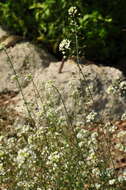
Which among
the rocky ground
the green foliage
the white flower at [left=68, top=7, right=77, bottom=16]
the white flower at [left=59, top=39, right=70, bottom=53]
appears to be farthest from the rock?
the white flower at [left=68, top=7, right=77, bottom=16]

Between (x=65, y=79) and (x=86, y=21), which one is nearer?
(x=65, y=79)

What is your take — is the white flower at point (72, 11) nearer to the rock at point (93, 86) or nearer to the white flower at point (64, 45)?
the white flower at point (64, 45)

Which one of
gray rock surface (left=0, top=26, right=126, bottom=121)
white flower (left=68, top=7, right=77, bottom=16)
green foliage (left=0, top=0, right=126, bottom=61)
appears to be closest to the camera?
white flower (left=68, top=7, right=77, bottom=16)

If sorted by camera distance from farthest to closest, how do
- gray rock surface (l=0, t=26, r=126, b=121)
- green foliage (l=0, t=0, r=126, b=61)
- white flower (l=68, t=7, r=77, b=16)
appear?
green foliage (l=0, t=0, r=126, b=61)
gray rock surface (l=0, t=26, r=126, b=121)
white flower (l=68, t=7, r=77, b=16)

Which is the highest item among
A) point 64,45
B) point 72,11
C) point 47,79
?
point 72,11

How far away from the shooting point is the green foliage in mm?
7734

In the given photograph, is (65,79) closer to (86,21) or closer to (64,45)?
(86,21)

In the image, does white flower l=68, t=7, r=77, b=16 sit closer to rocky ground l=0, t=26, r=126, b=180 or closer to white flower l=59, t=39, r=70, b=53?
white flower l=59, t=39, r=70, b=53

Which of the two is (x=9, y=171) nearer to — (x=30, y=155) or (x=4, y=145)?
(x=4, y=145)

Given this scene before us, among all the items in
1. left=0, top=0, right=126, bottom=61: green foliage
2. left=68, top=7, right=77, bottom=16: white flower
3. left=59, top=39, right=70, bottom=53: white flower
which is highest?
left=68, top=7, right=77, bottom=16: white flower

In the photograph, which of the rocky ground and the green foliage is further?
the green foliage

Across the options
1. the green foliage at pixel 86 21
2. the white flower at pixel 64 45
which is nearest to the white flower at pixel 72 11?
the white flower at pixel 64 45

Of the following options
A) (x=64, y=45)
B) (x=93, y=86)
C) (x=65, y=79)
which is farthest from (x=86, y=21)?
(x=64, y=45)

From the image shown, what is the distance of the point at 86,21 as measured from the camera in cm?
768
